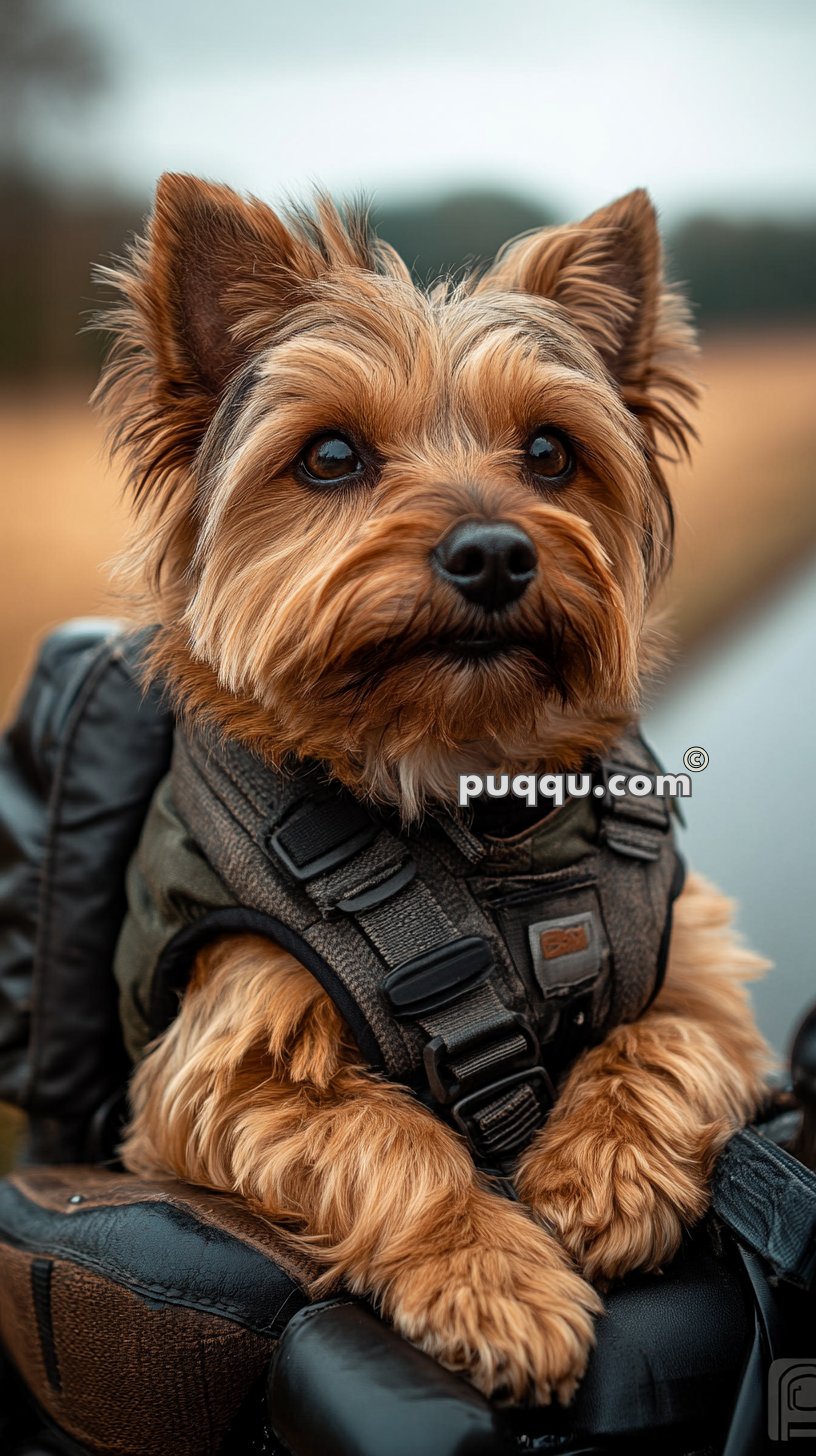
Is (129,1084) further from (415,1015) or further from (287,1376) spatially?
(287,1376)

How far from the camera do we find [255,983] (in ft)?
6.10

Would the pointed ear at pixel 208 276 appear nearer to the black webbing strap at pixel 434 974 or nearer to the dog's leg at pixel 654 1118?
the black webbing strap at pixel 434 974

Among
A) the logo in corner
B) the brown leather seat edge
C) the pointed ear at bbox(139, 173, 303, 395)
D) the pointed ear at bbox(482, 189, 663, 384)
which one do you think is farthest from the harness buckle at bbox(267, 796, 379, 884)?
the pointed ear at bbox(482, 189, 663, 384)

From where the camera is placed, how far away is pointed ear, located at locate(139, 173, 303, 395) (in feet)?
6.12

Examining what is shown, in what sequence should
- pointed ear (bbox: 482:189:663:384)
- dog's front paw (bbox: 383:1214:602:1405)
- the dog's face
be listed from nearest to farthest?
dog's front paw (bbox: 383:1214:602:1405) → the dog's face → pointed ear (bbox: 482:189:663:384)

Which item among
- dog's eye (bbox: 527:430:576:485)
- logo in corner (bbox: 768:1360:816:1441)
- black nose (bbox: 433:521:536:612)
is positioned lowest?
logo in corner (bbox: 768:1360:816:1441)

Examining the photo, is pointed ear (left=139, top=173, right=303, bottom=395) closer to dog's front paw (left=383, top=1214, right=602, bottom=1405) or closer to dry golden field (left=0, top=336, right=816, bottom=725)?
dry golden field (left=0, top=336, right=816, bottom=725)

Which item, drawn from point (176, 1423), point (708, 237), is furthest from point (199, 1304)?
point (708, 237)

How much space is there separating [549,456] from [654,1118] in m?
1.09

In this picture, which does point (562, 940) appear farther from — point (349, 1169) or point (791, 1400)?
point (791, 1400)

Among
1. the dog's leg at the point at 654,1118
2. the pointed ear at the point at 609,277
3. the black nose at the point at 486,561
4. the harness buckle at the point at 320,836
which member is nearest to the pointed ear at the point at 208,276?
the pointed ear at the point at 609,277

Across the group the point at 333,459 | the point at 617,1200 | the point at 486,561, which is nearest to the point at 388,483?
the point at 333,459

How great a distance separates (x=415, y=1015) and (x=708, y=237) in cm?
181

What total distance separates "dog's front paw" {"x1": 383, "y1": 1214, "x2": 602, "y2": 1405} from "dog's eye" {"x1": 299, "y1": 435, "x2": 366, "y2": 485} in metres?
1.18
